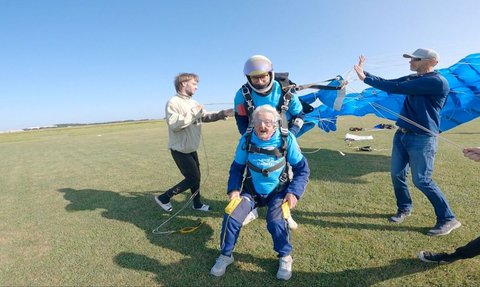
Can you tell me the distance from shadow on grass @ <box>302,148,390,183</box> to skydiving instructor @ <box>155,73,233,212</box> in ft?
11.6

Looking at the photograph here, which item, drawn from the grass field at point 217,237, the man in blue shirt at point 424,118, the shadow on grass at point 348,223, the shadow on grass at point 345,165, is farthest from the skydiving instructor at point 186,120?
the shadow on grass at point 345,165

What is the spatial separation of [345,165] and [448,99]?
302 cm

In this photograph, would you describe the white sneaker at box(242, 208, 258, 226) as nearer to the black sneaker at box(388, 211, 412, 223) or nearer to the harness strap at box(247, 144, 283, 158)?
the harness strap at box(247, 144, 283, 158)

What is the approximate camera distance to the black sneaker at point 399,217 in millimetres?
4375

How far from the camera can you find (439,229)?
3896mm

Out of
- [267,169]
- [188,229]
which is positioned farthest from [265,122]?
[188,229]

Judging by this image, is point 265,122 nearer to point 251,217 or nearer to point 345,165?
point 251,217

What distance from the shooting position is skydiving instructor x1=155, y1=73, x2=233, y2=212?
4.59m

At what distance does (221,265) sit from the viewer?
11.0ft

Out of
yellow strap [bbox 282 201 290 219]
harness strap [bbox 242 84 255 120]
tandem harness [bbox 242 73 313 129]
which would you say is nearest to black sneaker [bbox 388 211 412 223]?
yellow strap [bbox 282 201 290 219]

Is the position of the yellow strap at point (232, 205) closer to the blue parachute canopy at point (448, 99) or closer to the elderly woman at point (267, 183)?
the elderly woman at point (267, 183)

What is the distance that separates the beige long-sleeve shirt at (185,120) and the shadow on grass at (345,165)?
3.62 meters

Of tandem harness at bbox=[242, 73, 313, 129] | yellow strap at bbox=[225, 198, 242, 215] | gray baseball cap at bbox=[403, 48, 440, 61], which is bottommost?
yellow strap at bbox=[225, 198, 242, 215]

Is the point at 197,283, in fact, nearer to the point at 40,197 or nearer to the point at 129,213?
the point at 129,213
